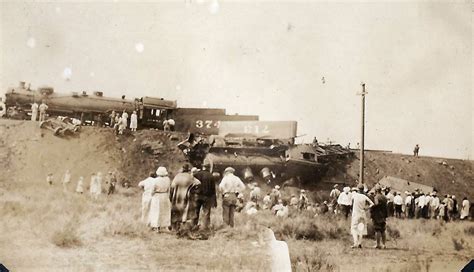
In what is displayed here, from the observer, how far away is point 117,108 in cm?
705

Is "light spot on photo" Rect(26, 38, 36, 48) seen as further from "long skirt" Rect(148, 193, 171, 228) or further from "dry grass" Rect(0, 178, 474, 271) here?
"long skirt" Rect(148, 193, 171, 228)

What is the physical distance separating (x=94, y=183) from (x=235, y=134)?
1.99 meters

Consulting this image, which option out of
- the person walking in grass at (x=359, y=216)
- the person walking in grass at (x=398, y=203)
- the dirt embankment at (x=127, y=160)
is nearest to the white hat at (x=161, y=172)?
the dirt embankment at (x=127, y=160)

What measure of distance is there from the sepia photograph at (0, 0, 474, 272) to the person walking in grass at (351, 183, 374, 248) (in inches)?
1.2

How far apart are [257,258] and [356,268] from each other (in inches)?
50.5

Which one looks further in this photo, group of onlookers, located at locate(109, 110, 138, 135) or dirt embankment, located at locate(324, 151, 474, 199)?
group of onlookers, located at locate(109, 110, 138, 135)

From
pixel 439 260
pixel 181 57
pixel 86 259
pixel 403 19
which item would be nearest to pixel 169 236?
pixel 86 259

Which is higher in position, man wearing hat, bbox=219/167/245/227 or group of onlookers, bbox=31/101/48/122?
group of onlookers, bbox=31/101/48/122

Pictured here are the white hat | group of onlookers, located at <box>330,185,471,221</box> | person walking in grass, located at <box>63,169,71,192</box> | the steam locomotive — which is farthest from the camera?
group of onlookers, located at <box>330,185,471,221</box>

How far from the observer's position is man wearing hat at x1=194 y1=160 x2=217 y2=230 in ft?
20.0

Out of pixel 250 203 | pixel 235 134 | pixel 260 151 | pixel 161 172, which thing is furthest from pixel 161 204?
pixel 260 151

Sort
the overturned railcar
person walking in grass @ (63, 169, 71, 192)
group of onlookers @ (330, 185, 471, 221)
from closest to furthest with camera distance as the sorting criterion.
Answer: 1. person walking in grass @ (63, 169, 71, 192)
2. the overturned railcar
3. group of onlookers @ (330, 185, 471, 221)

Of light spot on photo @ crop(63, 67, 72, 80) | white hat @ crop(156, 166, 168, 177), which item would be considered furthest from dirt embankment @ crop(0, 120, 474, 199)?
light spot on photo @ crop(63, 67, 72, 80)

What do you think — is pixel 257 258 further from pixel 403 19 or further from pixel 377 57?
pixel 403 19
